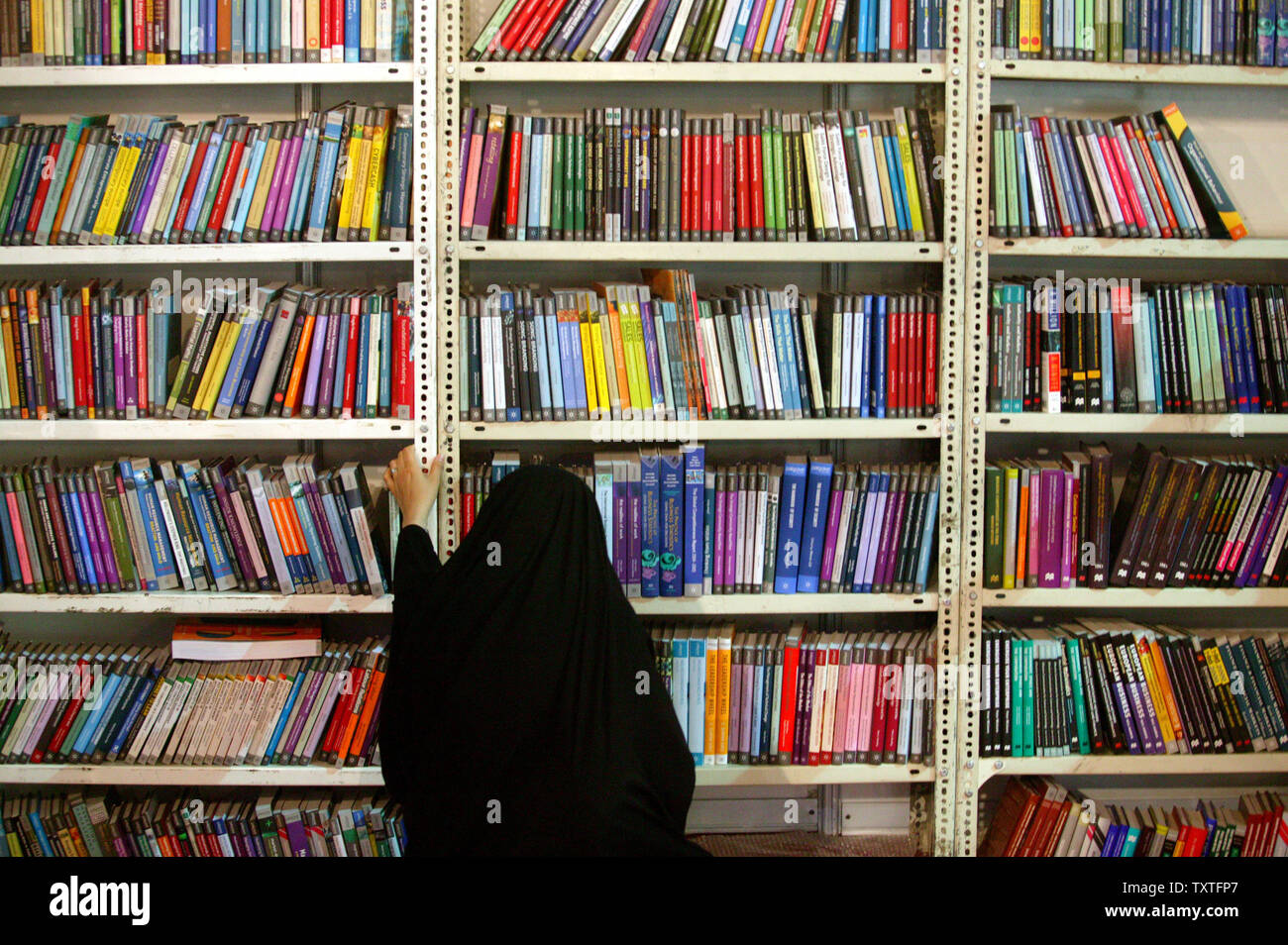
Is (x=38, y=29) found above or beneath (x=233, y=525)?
above

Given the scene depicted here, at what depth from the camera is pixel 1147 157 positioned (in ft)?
8.27

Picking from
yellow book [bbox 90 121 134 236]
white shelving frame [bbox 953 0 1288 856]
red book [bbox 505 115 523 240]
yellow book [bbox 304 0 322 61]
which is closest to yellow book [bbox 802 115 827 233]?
white shelving frame [bbox 953 0 1288 856]

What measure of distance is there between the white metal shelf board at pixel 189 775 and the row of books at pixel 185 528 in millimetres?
412

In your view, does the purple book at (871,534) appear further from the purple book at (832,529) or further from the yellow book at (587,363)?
the yellow book at (587,363)

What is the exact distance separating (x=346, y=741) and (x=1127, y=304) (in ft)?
6.86

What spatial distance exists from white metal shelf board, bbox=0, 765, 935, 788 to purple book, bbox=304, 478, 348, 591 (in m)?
0.45

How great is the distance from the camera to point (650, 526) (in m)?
2.52

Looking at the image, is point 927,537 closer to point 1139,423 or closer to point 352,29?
point 1139,423

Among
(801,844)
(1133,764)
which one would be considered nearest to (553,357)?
(801,844)

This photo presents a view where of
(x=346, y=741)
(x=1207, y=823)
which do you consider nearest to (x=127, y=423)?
(x=346, y=741)

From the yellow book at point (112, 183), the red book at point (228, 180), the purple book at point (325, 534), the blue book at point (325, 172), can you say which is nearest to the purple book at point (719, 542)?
the purple book at point (325, 534)

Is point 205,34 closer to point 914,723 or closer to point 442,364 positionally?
point 442,364

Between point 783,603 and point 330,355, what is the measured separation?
1194 mm

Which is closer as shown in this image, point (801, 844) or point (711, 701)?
point (711, 701)
